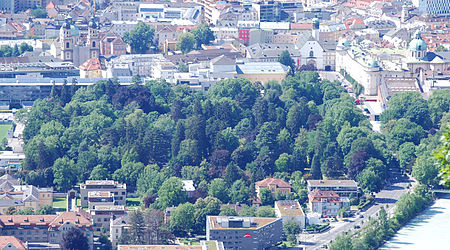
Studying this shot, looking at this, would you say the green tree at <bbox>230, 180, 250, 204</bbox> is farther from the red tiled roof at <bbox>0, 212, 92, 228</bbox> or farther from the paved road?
the red tiled roof at <bbox>0, 212, 92, 228</bbox>

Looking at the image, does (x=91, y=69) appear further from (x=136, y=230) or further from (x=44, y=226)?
(x=136, y=230)

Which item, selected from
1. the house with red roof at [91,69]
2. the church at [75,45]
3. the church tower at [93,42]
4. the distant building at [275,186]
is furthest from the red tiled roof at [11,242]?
the church tower at [93,42]

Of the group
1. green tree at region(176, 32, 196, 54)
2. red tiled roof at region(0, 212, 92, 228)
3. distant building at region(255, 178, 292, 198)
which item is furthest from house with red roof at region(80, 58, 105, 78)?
red tiled roof at region(0, 212, 92, 228)

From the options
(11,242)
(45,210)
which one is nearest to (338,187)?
(45,210)

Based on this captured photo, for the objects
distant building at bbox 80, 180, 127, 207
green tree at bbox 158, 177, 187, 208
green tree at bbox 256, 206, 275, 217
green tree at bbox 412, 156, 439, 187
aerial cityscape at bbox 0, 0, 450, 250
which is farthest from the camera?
green tree at bbox 412, 156, 439, 187

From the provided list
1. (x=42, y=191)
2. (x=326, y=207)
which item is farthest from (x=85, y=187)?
(x=326, y=207)

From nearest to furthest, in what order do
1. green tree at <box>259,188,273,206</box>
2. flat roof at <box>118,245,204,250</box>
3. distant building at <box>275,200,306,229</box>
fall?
flat roof at <box>118,245,204,250</box> → distant building at <box>275,200,306,229</box> → green tree at <box>259,188,273,206</box>
